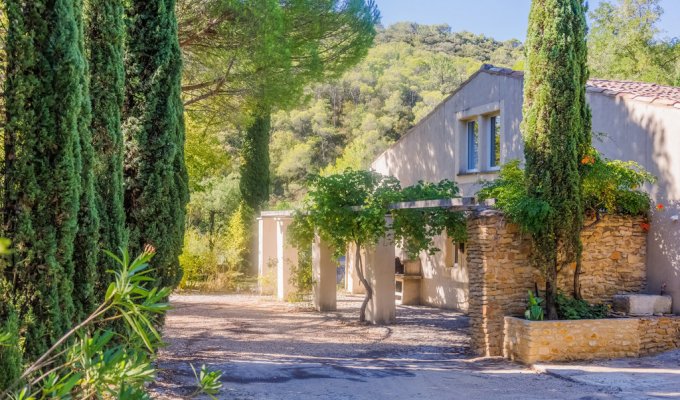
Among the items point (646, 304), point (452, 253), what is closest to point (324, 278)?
point (452, 253)

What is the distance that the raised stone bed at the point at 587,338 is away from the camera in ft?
34.3

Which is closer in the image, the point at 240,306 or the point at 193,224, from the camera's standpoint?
the point at 240,306

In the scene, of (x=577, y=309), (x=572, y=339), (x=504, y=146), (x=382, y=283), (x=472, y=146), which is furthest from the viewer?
(x=472, y=146)

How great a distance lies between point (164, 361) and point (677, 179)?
8707 millimetres

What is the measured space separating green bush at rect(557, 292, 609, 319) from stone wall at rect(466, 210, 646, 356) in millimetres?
292

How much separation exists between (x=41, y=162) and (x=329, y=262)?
42.4 ft

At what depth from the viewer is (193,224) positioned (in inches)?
1196

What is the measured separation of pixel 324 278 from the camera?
58.8ft

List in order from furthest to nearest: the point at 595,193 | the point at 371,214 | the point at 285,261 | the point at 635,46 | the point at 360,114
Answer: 1. the point at 360,114
2. the point at 635,46
3. the point at 285,261
4. the point at 371,214
5. the point at 595,193

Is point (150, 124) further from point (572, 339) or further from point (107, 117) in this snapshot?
point (572, 339)

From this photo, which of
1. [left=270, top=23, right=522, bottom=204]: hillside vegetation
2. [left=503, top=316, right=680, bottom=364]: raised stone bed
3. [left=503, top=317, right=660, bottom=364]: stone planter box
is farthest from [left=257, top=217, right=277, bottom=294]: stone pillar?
[left=503, top=317, right=660, bottom=364]: stone planter box

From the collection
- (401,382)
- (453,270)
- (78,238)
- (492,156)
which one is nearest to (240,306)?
(453,270)

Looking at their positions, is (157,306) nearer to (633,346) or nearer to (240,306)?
(633,346)

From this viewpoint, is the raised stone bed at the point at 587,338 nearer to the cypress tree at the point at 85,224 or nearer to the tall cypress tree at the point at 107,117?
the tall cypress tree at the point at 107,117
